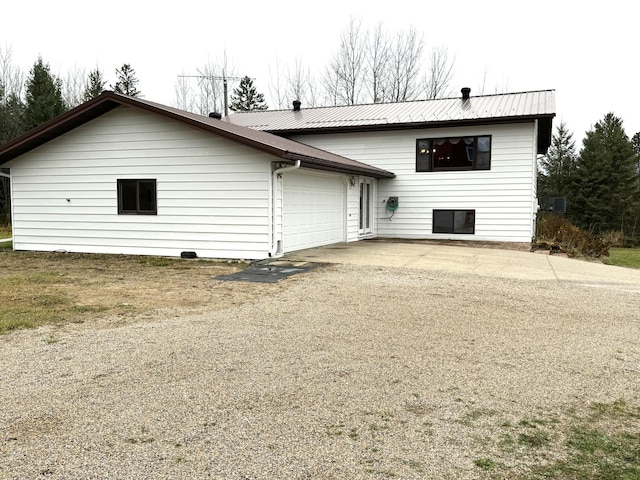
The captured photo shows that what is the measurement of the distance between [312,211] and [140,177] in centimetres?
433

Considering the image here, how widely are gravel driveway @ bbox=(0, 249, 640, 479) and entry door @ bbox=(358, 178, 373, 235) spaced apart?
10.1 meters

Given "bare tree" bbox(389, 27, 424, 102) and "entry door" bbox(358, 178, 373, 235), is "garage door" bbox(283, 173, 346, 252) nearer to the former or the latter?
"entry door" bbox(358, 178, 373, 235)

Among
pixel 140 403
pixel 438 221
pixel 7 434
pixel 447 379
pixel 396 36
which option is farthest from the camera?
pixel 396 36

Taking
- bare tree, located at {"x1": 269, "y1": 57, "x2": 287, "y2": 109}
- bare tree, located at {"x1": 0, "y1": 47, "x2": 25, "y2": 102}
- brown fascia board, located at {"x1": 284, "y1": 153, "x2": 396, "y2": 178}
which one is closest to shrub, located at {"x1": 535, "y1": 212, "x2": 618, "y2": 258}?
brown fascia board, located at {"x1": 284, "y1": 153, "x2": 396, "y2": 178}

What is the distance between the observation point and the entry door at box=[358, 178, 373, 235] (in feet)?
55.1

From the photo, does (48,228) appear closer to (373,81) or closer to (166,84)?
(373,81)

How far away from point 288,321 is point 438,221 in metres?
12.0

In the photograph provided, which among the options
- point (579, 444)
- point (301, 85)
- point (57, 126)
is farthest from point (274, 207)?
point (301, 85)

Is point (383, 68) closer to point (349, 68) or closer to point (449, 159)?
point (349, 68)

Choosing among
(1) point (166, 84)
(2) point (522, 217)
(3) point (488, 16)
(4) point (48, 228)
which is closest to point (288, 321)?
(4) point (48, 228)

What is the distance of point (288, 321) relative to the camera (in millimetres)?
5938

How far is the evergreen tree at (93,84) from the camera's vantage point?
3400 cm

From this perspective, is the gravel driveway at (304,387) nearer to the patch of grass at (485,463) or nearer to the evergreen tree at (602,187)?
the patch of grass at (485,463)

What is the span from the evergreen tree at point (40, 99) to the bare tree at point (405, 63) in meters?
19.2
